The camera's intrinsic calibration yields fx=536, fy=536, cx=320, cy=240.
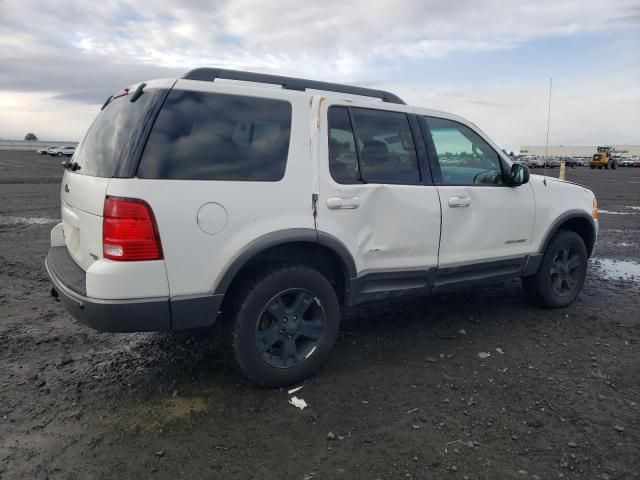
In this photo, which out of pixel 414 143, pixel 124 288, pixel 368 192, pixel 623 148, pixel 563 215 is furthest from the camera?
pixel 623 148

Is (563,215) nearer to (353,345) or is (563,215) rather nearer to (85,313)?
(353,345)

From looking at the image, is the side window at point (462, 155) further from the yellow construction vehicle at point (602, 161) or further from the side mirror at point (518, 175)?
the yellow construction vehicle at point (602, 161)

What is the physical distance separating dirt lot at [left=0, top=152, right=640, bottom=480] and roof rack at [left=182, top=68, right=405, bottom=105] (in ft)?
6.80

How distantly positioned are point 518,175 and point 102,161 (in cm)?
348

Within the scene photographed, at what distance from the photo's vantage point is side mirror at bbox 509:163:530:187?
4.81 metres

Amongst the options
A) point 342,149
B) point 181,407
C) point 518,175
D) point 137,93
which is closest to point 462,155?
point 518,175

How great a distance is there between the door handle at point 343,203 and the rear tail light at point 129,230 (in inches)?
Result: 47.7

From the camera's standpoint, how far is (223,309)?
3.57 meters

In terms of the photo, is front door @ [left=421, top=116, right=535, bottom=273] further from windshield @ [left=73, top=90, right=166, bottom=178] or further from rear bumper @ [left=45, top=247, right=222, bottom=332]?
windshield @ [left=73, top=90, right=166, bottom=178]

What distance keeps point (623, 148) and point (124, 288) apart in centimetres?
15252

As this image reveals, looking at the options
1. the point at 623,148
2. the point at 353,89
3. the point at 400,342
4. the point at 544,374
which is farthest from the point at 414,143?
the point at 623,148

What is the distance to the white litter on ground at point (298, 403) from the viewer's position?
3.46 m

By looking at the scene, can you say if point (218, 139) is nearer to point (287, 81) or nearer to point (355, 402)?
point (287, 81)

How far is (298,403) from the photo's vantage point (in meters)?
3.50
